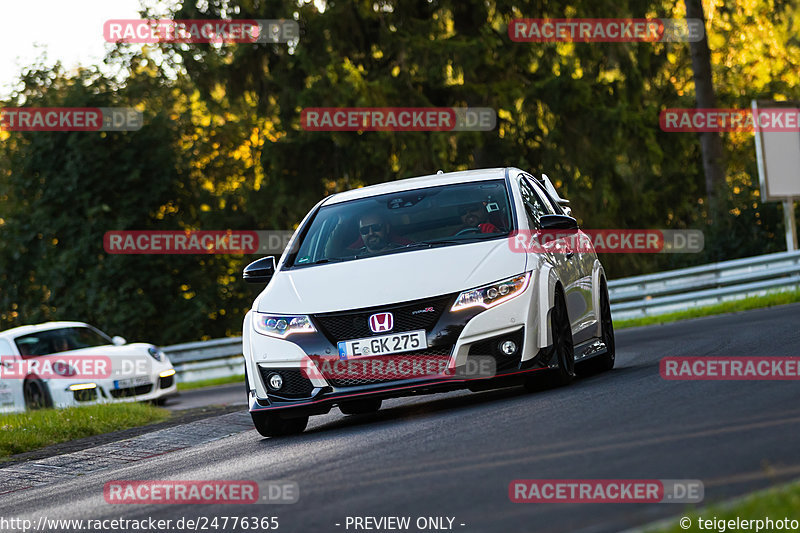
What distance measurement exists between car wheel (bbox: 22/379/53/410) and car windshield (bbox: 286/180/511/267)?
383 inches

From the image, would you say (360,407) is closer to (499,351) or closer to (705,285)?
(499,351)

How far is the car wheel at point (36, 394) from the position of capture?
18.8 meters

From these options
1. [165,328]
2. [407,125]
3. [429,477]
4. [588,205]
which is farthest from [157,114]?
[429,477]

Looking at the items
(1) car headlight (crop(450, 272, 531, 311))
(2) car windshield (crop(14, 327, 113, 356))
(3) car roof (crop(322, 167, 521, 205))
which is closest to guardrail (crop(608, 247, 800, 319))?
(2) car windshield (crop(14, 327, 113, 356))

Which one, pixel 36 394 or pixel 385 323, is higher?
pixel 385 323

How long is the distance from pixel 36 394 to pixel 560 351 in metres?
11.8

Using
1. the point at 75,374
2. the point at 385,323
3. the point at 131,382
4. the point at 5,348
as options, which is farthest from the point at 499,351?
the point at 5,348

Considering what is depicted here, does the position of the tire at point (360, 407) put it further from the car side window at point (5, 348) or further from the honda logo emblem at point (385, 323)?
the car side window at point (5, 348)

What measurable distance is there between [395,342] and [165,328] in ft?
98.5

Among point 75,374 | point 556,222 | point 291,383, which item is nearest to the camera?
point 291,383

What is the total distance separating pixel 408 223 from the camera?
9953 mm

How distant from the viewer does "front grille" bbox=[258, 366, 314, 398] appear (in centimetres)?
902

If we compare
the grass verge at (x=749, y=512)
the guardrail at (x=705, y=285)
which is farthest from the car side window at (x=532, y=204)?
Result: the guardrail at (x=705, y=285)

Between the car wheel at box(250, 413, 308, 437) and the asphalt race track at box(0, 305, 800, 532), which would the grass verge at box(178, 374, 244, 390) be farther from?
the car wheel at box(250, 413, 308, 437)
